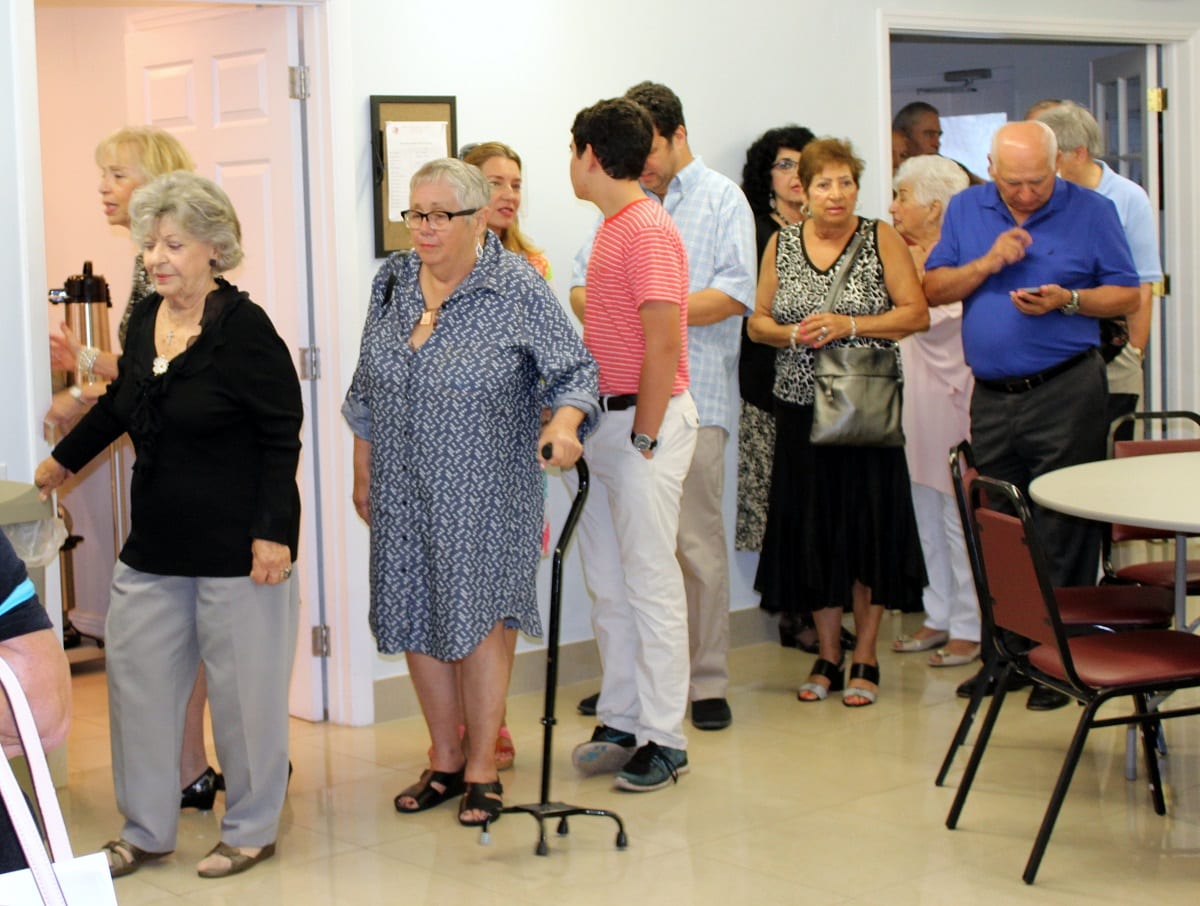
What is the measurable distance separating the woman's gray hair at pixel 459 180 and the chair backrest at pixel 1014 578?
1.29 meters

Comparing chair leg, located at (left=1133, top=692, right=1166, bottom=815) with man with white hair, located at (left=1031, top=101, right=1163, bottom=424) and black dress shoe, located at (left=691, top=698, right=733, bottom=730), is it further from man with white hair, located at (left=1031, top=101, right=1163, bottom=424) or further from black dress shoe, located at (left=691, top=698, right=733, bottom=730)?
man with white hair, located at (left=1031, top=101, right=1163, bottom=424)

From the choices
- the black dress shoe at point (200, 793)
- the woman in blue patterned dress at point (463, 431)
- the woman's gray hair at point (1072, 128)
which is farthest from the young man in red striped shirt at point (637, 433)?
the woman's gray hair at point (1072, 128)

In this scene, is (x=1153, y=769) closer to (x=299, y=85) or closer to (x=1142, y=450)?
(x=1142, y=450)

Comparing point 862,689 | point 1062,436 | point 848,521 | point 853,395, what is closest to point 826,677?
point 862,689

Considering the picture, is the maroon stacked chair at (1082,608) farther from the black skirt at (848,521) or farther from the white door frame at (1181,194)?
the white door frame at (1181,194)

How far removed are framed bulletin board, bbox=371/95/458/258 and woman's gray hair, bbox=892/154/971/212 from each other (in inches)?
63.9

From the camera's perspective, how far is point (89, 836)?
12.2 ft

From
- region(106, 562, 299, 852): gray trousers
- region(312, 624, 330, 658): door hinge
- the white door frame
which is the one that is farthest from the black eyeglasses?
the white door frame

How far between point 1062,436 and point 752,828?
1.52 m

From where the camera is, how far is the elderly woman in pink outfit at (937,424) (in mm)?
5188

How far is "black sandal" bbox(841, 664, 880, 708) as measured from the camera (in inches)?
185

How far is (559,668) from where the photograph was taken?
5.24 m

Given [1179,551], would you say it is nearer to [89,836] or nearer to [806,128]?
[806,128]

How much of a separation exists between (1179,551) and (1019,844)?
34.8 inches
